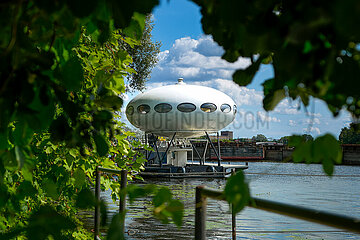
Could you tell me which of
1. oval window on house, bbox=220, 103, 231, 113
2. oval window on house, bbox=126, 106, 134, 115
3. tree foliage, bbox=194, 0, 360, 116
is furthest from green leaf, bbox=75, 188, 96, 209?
oval window on house, bbox=126, 106, 134, 115

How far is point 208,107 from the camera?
57.7ft

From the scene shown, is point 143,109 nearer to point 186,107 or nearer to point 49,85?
point 186,107

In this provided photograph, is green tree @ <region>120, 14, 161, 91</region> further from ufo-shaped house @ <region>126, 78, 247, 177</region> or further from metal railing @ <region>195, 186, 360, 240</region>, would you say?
metal railing @ <region>195, 186, 360, 240</region>

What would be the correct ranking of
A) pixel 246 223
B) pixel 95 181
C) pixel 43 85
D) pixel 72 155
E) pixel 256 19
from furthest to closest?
pixel 246 223
pixel 95 181
pixel 72 155
pixel 43 85
pixel 256 19

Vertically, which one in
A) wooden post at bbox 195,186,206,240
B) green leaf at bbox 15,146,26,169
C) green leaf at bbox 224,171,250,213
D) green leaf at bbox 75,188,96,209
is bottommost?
wooden post at bbox 195,186,206,240

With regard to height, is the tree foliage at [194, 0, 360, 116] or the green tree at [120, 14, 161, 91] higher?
the green tree at [120, 14, 161, 91]

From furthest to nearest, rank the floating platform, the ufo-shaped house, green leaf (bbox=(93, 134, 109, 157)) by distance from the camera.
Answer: the ufo-shaped house < the floating platform < green leaf (bbox=(93, 134, 109, 157))

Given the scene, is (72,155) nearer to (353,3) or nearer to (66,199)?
(66,199)

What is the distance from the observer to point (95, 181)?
10.3 ft

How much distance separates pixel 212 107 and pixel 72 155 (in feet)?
51.4

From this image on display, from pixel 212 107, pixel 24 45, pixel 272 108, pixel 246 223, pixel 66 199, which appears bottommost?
pixel 246 223

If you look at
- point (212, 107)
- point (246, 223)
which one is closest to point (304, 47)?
point (246, 223)

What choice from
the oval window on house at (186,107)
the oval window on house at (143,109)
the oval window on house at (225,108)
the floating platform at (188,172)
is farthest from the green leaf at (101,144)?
the oval window on house at (143,109)

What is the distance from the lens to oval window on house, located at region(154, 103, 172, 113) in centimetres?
1770
